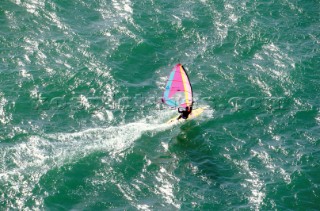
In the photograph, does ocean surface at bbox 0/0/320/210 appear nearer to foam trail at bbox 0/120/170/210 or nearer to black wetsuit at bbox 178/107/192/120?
foam trail at bbox 0/120/170/210

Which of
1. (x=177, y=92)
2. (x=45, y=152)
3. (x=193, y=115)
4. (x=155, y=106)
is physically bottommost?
(x=45, y=152)

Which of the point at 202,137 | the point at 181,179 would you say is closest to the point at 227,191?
the point at 181,179

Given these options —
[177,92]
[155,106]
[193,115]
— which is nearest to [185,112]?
[193,115]

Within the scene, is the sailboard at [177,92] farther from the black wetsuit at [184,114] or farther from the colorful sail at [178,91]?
the black wetsuit at [184,114]

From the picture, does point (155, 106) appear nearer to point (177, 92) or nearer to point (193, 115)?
point (177, 92)

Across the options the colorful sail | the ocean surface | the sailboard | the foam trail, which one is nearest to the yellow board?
the sailboard

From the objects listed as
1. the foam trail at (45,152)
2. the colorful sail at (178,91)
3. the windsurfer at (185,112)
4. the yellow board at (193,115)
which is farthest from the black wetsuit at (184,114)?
the foam trail at (45,152)

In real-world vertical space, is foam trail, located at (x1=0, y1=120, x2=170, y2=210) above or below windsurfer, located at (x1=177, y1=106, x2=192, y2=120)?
below
